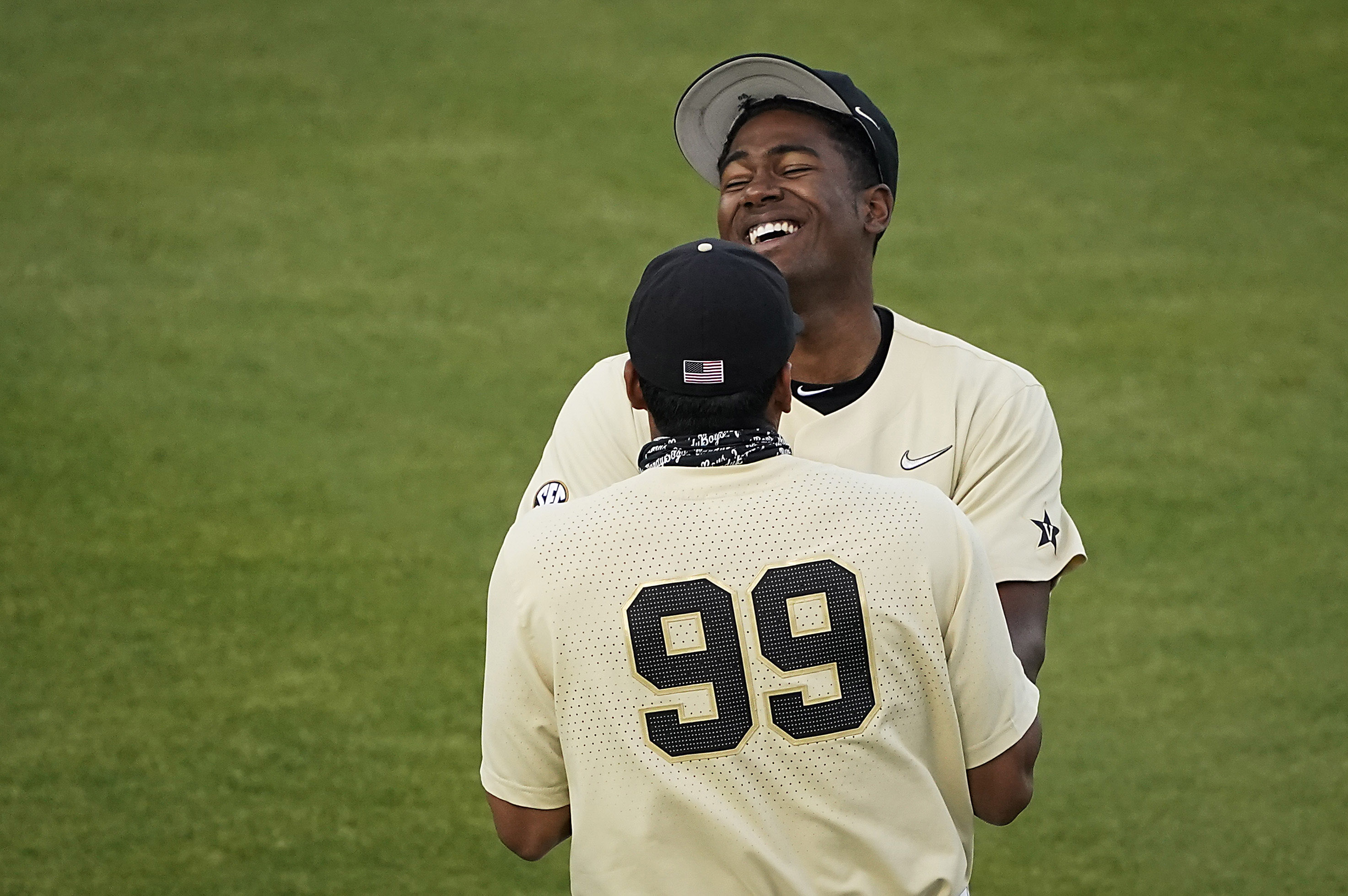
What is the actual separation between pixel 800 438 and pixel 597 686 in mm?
755

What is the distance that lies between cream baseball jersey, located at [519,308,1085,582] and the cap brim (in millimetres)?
471

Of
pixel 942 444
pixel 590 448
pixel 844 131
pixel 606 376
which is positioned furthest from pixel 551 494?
pixel 844 131

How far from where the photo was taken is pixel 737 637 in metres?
1.82

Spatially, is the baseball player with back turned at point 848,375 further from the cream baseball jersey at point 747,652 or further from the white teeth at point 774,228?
the cream baseball jersey at point 747,652

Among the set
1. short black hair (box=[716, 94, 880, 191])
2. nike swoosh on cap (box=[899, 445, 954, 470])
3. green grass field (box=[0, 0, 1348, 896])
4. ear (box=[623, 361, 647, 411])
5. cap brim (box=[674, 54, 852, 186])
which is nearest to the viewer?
ear (box=[623, 361, 647, 411])

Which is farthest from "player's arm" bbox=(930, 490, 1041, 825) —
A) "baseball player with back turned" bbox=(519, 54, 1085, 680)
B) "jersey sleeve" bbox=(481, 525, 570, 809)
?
"jersey sleeve" bbox=(481, 525, 570, 809)

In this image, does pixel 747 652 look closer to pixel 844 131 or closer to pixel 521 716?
pixel 521 716

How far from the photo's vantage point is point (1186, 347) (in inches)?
252

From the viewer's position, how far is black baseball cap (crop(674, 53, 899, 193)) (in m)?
2.55

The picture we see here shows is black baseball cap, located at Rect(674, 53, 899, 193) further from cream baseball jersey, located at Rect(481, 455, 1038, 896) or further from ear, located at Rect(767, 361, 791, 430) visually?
cream baseball jersey, located at Rect(481, 455, 1038, 896)

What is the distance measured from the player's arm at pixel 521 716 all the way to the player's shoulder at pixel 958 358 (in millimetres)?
893

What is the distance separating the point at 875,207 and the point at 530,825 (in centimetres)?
126

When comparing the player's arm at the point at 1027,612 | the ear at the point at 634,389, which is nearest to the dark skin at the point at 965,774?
the ear at the point at 634,389

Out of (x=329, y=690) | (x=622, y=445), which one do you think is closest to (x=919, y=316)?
(x=329, y=690)
